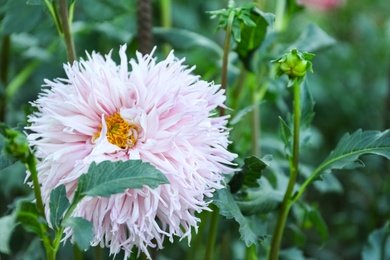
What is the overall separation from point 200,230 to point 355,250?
0.41 metres

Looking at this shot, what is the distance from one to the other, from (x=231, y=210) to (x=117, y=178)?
0.37 feet

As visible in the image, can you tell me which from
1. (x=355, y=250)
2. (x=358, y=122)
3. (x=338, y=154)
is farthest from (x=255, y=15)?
(x=358, y=122)

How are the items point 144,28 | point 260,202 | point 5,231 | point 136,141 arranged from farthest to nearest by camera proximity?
point 144,28 < point 260,202 < point 136,141 < point 5,231

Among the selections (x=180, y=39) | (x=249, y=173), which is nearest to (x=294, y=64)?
(x=249, y=173)

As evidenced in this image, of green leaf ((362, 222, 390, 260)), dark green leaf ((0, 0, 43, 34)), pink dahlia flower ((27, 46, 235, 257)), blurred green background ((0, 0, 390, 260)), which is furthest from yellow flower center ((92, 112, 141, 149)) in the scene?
green leaf ((362, 222, 390, 260))

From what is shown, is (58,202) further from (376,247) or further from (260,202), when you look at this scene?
(376,247)

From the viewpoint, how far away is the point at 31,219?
1.54 ft

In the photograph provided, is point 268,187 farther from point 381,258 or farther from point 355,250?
point 355,250

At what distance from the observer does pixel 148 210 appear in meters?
0.48

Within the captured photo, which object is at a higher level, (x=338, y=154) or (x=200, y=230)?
(x=338, y=154)

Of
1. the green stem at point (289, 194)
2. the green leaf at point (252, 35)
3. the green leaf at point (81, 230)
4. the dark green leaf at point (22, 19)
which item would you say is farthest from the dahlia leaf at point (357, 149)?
the dark green leaf at point (22, 19)

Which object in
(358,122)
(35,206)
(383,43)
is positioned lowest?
(35,206)

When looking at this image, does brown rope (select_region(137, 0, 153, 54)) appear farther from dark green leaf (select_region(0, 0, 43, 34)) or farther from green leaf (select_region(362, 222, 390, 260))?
green leaf (select_region(362, 222, 390, 260))

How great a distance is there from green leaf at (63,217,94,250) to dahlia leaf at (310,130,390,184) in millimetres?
235
